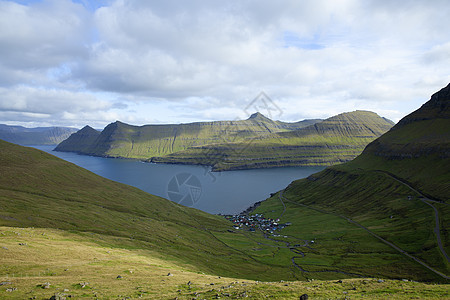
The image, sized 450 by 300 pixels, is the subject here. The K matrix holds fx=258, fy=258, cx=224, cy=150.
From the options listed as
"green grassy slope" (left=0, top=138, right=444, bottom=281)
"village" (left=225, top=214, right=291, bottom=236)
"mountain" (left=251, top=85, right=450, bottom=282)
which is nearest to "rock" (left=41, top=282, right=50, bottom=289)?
"green grassy slope" (left=0, top=138, right=444, bottom=281)

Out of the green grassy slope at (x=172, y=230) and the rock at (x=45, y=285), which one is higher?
the rock at (x=45, y=285)

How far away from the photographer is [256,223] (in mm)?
164625

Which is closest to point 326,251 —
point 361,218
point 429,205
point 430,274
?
point 430,274

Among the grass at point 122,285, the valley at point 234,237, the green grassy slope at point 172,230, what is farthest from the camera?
the green grassy slope at point 172,230

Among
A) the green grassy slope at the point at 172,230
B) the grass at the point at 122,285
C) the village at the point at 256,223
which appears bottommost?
the village at the point at 256,223

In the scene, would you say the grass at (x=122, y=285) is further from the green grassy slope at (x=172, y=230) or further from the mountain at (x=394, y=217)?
the mountain at (x=394, y=217)

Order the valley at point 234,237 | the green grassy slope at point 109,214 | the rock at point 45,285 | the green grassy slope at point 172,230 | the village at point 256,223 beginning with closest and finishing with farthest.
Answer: the rock at point 45,285 → the valley at point 234,237 → the green grassy slope at point 172,230 → the green grassy slope at point 109,214 → the village at point 256,223

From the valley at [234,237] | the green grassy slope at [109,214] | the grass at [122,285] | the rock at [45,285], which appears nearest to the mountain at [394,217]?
the valley at [234,237]

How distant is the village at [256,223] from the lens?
154 meters

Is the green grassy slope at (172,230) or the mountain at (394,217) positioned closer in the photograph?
the green grassy slope at (172,230)

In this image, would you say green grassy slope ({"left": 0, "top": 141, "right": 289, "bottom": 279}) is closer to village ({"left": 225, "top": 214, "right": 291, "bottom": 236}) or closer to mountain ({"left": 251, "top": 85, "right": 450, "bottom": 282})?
village ({"left": 225, "top": 214, "right": 291, "bottom": 236})

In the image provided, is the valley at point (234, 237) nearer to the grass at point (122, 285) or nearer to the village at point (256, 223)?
the grass at point (122, 285)

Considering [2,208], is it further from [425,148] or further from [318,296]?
[425,148]

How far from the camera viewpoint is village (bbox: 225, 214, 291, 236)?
15425 centimetres
